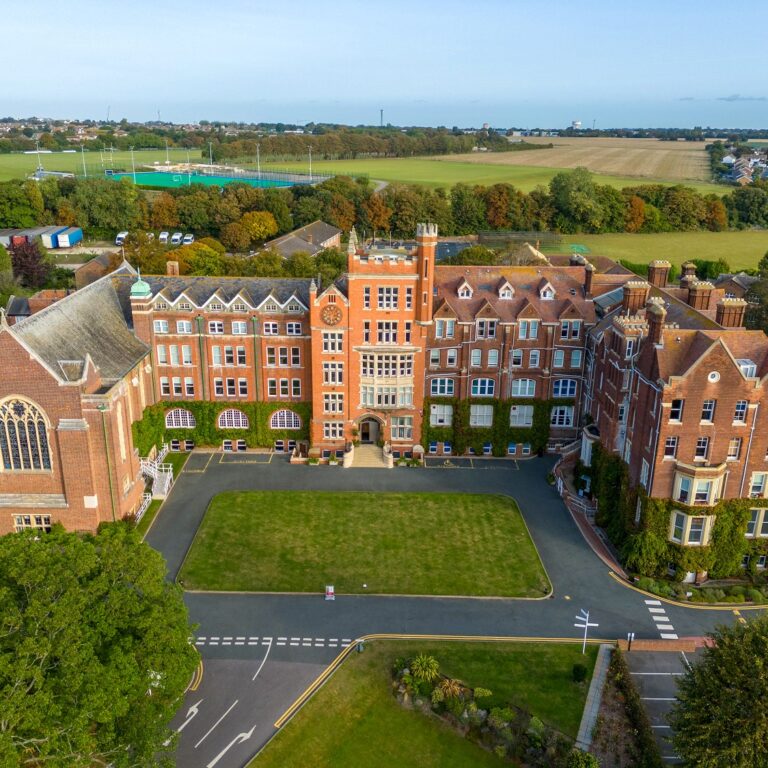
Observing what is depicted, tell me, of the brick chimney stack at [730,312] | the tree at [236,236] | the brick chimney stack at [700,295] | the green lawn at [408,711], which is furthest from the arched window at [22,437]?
the tree at [236,236]

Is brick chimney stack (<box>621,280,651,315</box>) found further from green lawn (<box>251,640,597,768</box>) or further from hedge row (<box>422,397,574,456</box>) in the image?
green lawn (<box>251,640,597,768</box>)

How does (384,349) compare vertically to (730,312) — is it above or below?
Result: below

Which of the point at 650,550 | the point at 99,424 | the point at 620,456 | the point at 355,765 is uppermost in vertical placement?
the point at 99,424

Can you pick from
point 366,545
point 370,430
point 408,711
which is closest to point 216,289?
point 370,430

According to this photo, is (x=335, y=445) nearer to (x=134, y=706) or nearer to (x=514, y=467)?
(x=514, y=467)

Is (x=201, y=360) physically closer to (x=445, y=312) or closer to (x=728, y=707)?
(x=445, y=312)

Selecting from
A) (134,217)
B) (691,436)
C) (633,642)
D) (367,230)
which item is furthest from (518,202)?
(633,642)

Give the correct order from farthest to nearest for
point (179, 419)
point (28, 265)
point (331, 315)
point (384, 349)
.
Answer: point (28, 265) → point (179, 419) → point (384, 349) → point (331, 315)
